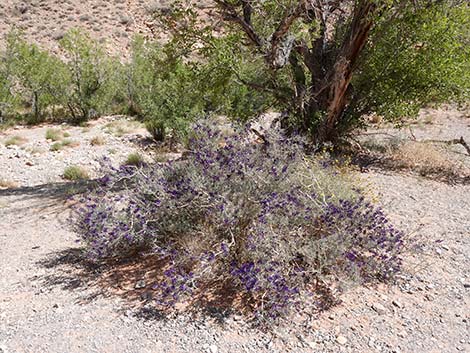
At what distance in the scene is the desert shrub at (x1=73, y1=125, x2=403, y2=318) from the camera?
332cm

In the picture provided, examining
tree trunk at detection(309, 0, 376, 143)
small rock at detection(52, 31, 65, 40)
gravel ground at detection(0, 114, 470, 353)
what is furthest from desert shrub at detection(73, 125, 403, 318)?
small rock at detection(52, 31, 65, 40)

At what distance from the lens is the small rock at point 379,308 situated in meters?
3.38

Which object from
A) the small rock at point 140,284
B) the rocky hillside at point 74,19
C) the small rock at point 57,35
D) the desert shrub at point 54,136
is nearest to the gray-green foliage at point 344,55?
the small rock at point 140,284

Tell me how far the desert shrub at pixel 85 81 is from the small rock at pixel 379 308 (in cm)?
1588

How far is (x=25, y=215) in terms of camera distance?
586cm

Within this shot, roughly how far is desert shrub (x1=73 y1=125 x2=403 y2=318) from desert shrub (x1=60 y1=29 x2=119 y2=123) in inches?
565

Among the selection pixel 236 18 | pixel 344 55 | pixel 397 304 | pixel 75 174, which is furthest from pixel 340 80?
pixel 75 174

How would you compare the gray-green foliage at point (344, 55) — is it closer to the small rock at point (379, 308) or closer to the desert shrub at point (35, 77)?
the small rock at point (379, 308)

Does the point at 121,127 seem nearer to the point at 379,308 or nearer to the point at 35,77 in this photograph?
the point at 35,77

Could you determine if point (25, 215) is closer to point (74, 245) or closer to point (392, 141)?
point (74, 245)

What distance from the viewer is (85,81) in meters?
17.5

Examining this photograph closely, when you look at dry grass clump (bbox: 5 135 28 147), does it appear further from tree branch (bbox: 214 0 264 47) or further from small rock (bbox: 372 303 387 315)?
small rock (bbox: 372 303 387 315)

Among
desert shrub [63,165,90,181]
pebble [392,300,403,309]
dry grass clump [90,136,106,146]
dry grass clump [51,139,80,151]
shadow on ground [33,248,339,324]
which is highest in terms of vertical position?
pebble [392,300,403,309]

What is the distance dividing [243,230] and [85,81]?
15841mm
